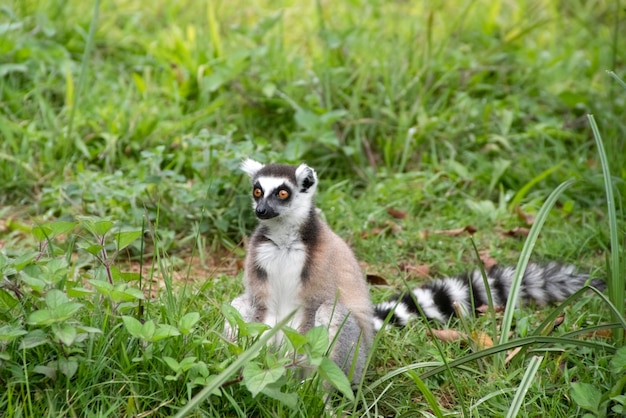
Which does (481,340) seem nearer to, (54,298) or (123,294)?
(123,294)

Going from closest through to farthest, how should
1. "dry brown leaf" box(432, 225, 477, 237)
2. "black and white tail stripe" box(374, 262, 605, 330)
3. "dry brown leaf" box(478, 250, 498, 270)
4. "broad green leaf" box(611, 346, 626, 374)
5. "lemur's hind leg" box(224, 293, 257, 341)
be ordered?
"broad green leaf" box(611, 346, 626, 374)
"lemur's hind leg" box(224, 293, 257, 341)
"black and white tail stripe" box(374, 262, 605, 330)
"dry brown leaf" box(478, 250, 498, 270)
"dry brown leaf" box(432, 225, 477, 237)

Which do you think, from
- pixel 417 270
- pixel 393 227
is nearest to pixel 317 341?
pixel 417 270

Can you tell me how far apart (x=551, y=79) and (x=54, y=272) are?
4.68 meters

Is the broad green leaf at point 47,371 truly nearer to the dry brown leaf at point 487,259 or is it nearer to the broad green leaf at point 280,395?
the broad green leaf at point 280,395

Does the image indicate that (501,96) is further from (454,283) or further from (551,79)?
(454,283)

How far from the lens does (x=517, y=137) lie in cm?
557

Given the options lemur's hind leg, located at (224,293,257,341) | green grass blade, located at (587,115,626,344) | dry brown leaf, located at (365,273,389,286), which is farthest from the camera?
dry brown leaf, located at (365,273,389,286)

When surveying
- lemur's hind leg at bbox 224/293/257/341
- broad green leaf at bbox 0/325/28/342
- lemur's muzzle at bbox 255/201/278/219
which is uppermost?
lemur's muzzle at bbox 255/201/278/219

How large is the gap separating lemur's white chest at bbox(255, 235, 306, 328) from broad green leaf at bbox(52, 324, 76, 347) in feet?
3.33

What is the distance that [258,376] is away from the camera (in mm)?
2588

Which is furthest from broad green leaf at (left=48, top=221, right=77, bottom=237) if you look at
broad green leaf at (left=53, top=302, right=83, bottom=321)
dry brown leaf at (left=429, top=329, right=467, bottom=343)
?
dry brown leaf at (left=429, top=329, right=467, bottom=343)

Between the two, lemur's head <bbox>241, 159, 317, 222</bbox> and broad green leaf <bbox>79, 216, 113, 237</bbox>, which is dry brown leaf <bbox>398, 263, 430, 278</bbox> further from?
broad green leaf <bbox>79, 216, 113, 237</bbox>

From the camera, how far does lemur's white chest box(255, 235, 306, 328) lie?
133 inches

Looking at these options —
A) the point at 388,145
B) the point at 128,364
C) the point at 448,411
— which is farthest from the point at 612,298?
the point at 388,145
